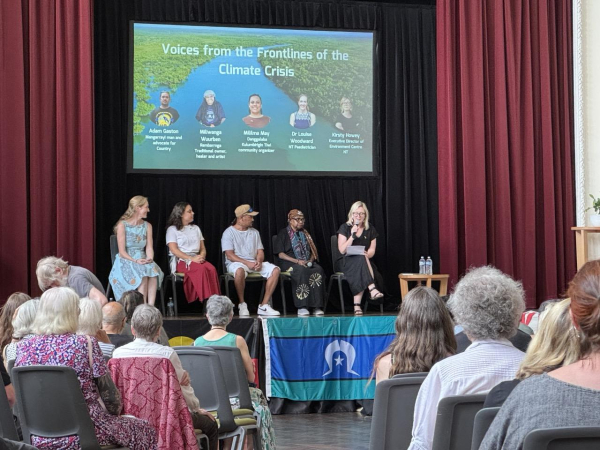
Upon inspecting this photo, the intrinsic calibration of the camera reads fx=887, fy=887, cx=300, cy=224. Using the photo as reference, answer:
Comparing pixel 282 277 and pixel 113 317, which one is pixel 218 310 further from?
pixel 282 277

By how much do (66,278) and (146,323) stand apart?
2.50 meters

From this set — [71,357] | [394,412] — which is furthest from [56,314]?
[394,412]

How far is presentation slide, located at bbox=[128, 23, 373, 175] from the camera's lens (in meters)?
8.69

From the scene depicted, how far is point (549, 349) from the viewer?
6.11 ft

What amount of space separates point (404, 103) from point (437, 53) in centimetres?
63

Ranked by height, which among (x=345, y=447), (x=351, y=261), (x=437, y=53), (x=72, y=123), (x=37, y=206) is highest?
(x=437, y=53)

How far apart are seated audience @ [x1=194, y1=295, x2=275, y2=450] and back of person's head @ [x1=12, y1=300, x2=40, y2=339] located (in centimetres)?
111

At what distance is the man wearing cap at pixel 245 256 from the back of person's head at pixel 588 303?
6.47m

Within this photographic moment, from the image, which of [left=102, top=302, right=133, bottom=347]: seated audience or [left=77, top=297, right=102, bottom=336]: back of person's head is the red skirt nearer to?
[left=102, top=302, right=133, bottom=347]: seated audience

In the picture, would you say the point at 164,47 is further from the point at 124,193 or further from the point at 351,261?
the point at 351,261

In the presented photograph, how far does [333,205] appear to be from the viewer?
30.3 ft

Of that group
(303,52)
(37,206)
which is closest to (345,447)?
(37,206)

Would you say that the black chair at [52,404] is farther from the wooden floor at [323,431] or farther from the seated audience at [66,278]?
the wooden floor at [323,431]

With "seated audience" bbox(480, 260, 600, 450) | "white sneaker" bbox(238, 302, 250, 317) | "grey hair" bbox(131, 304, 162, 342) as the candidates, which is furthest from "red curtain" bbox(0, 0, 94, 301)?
"seated audience" bbox(480, 260, 600, 450)
